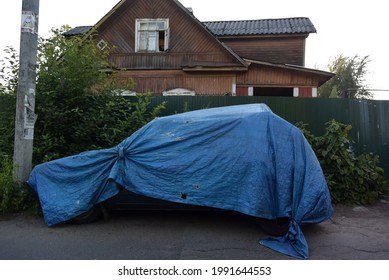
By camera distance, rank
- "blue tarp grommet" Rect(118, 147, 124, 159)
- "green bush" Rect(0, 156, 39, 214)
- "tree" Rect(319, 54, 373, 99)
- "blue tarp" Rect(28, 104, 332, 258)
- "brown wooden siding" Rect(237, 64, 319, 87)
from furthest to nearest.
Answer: "tree" Rect(319, 54, 373, 99)
"brown wooden siding" Rect(237, 64, 319, 87)
"green bush" Rect(0, 156, 39, 214)
"blue tarp grommet" Rect(118, 147, 124, 159)
"blue tarp" Rect(28, 104, 332, 258)

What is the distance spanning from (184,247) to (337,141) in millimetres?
3952

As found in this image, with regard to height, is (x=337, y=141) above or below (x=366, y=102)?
below

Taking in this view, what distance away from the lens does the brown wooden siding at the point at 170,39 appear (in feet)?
40.5

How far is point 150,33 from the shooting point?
1295cm

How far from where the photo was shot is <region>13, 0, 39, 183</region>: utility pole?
5074 millimetres

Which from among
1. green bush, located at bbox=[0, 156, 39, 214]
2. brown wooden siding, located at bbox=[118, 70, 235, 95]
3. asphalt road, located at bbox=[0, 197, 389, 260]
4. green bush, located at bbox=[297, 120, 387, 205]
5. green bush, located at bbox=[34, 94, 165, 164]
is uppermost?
brown wooden siding, located at bbox=[118, 70, 235, 95]

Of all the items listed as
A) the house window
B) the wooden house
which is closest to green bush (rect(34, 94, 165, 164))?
the wooden house

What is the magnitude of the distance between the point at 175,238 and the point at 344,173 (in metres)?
3.69

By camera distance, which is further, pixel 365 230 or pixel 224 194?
pixel 365 230

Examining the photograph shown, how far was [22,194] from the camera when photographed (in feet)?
16.0

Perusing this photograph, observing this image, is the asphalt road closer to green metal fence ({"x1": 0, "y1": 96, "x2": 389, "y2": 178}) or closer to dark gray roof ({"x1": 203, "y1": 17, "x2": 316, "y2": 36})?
green metal fence ({"x1": 0, "y1": 96, "x2": 389, "y2": 178})

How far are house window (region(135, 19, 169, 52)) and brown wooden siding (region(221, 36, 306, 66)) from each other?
12.5ft

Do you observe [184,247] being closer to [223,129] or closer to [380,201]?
[223,129]

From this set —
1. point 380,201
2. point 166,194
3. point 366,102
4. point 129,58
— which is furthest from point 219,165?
point 129,58
